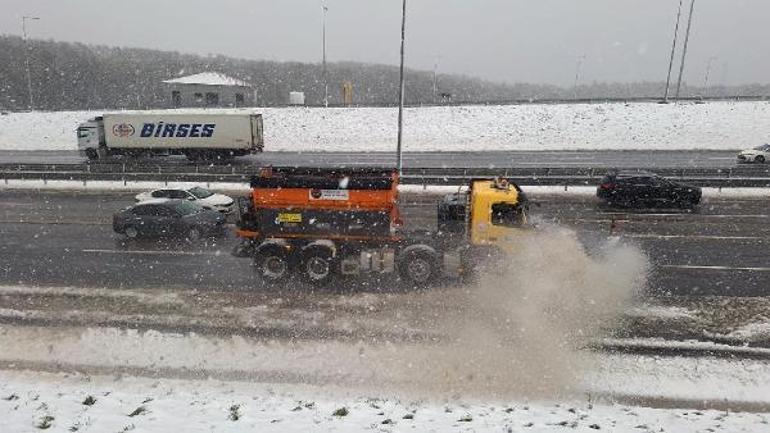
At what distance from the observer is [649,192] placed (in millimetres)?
22625

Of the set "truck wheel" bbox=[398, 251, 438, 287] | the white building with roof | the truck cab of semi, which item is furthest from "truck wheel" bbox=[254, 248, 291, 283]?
the white building with roof

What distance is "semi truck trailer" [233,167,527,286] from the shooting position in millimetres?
13984

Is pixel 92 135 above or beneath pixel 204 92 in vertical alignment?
beneath

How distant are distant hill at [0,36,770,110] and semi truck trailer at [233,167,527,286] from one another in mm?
49225

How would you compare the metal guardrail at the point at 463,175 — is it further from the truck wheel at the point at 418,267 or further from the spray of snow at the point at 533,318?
the truck wheel at the point at 418,267

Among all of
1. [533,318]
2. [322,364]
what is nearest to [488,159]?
[533,318]

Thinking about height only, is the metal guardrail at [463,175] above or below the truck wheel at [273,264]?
above

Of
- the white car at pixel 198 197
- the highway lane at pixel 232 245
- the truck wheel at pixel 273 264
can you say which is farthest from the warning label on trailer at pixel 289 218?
the white car at pixel 198 197

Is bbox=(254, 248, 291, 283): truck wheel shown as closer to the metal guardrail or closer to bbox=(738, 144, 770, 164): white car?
the metal guardrail

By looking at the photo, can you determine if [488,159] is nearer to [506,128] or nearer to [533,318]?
[506,128]

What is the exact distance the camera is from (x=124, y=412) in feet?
28.3

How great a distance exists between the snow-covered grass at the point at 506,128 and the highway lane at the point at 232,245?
21.3 meters

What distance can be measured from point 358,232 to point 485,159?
2597 cm

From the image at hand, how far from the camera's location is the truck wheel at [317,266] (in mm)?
14336
